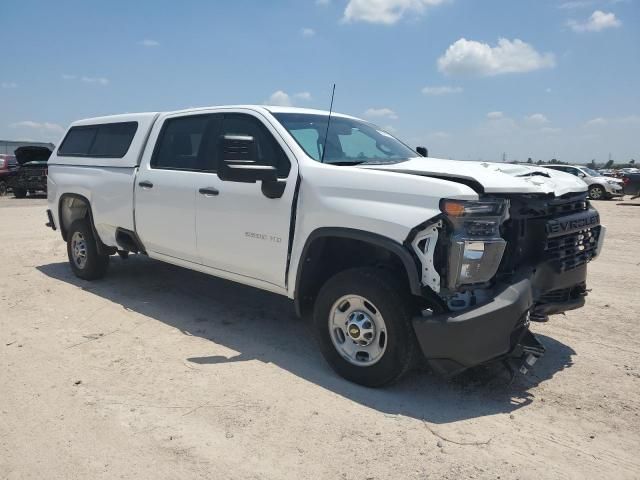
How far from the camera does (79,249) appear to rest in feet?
22.3

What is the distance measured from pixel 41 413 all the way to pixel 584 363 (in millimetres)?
3949

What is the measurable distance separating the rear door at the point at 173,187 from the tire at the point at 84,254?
1306mm

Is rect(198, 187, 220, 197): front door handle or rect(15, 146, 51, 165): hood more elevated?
rect(198, 187, 220, 197): front door handle

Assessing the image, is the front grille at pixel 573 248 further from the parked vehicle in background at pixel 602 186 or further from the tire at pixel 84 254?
the parked vehicle in background at pixel 602 186

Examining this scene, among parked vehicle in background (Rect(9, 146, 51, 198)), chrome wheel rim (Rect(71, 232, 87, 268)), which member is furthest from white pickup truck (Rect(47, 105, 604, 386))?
parked vehicle in background (Rect(9, 146, 51, 198))

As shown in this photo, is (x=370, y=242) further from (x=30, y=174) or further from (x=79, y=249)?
(x=30, y=174)

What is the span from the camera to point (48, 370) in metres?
3.97

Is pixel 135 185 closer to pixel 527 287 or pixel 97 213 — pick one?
pixel 97 213

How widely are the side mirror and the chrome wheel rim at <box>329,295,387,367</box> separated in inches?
43.4

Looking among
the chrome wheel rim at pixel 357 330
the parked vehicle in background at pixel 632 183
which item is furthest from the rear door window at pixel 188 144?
the parked vehicle in background at pixel 632 183

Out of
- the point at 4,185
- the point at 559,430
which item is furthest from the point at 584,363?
the point at 4,185

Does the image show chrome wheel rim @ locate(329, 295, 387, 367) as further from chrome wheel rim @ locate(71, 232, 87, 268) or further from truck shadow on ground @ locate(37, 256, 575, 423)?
chrome wheel rim @ locate(71, 232, 87, 268)

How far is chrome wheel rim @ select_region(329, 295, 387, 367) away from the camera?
11.9ft

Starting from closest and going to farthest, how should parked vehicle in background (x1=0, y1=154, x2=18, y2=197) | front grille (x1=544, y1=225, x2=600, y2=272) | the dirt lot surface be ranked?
1. the dirt lot surface
2. front grille (x1=544, y1=225, x2=600, y2=272)
3. parked vehicle in background (x1=0, y1=154, x2=18, y2=197)
